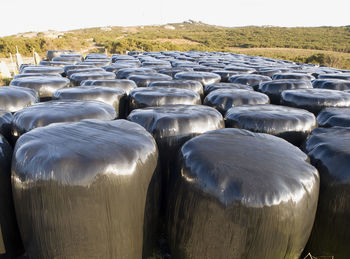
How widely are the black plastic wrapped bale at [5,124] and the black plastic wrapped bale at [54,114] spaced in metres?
0.16

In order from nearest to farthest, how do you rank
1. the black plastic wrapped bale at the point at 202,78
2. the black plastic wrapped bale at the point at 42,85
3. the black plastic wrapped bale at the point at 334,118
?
the black plastic wrapped bale at the point at 334,118 → the black plastic wrapped bale at the point at 42,85 → the black plastic wrapped bale at the point at 202,78

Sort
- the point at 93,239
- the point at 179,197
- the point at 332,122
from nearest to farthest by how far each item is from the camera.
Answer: the point at 93,239, the point at 179,197, the point at 332,122

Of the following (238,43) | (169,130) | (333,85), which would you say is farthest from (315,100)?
(238,43)

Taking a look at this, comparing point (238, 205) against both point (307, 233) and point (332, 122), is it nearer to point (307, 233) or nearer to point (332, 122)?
point (307, 233)

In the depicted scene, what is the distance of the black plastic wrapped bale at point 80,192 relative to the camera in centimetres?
119

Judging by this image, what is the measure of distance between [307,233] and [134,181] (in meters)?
1.03

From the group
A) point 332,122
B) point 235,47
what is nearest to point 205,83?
point 332,122

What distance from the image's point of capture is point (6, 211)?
1.54 metres

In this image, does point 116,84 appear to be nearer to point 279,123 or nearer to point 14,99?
point 14,99

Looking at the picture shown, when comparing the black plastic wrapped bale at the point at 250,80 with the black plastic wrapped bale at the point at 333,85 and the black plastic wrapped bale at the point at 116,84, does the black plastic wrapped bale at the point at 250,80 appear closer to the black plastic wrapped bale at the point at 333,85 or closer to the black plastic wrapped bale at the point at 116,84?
the black plastic wrapped bale at the point at 333,85

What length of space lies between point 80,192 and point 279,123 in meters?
1.69

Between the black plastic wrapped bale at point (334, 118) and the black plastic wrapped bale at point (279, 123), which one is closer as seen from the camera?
the black plastic wrapped bale at point (279, 123)

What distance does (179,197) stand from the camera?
1.40m

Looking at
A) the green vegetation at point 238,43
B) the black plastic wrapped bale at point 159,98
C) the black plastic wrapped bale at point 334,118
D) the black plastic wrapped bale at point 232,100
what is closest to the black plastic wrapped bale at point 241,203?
the black plastic wrapped bale at point 334,118
